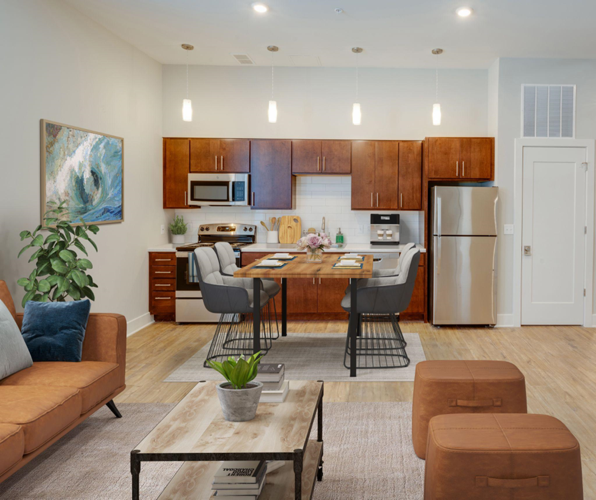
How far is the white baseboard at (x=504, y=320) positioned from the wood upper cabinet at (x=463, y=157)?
1.54m

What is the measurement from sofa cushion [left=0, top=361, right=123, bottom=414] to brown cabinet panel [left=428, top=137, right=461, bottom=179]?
4388mm

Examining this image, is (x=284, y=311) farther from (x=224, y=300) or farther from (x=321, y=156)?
(x=321, y=156)

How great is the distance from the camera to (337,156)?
684 centimetres

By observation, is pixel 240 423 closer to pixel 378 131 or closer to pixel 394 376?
pixel 394 376

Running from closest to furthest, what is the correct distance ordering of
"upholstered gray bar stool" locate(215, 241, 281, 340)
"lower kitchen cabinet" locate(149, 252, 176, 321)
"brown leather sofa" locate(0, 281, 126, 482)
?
"brown leather sofa" locate(0, 281, 126, 482)
"upholstered gray bar stool" locate(215, 241, 281, 340)
"lower kitchen cabinet" locate(149, 252, 176, 321)

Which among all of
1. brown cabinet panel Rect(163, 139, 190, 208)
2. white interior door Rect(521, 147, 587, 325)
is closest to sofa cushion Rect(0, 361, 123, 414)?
brown cabinet panel Rect(163, 139, 190, 208)

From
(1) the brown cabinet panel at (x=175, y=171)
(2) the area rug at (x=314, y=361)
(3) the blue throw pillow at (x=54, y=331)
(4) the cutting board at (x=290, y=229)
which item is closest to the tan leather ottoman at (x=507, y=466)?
(3) the blue throw pillow at (x=54, y=331)

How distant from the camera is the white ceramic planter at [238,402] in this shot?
2234 millimetres

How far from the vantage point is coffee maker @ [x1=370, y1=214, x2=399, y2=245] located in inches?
272

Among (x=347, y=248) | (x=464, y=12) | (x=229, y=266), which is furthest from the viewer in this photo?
(x=347, y=248)

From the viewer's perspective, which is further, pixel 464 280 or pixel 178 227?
pixel 178 227

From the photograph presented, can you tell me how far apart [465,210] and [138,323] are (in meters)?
3.73

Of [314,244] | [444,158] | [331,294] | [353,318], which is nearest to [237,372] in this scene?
[353,318]

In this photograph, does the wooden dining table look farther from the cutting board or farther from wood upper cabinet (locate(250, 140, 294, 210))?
the cutting board
